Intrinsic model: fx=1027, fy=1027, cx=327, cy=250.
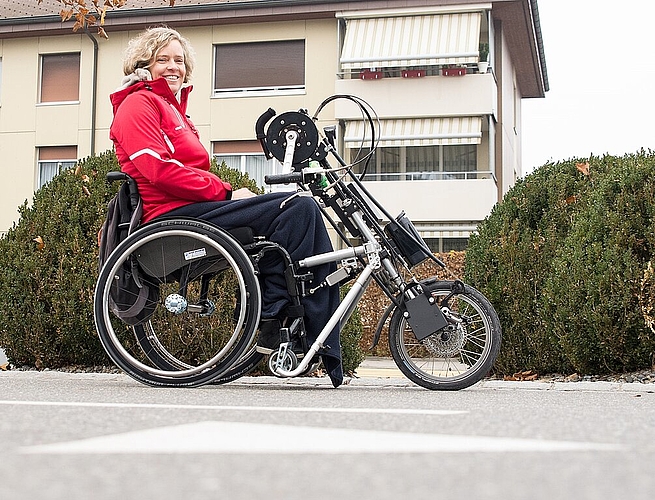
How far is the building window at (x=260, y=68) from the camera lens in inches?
991

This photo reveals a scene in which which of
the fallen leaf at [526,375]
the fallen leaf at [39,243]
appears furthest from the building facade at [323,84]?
the fallen leaf at [39,243]

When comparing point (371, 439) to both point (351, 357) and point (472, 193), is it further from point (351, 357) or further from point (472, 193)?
point (472, 193)

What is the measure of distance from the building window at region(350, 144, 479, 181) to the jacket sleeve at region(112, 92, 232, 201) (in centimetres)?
1968

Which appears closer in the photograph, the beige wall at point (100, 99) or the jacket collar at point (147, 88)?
the jacket collar at point (147, 88)

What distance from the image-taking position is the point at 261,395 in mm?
4438

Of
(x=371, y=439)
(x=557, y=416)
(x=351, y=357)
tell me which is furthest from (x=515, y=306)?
(x=371, y=439)

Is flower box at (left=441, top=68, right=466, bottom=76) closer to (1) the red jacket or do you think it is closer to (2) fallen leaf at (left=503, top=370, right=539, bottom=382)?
(2) fallen leaf at (left=503, top=370, right=539, bottom=382)

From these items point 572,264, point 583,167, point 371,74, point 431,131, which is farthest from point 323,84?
point 572,264

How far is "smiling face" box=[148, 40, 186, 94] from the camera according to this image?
18.0ft

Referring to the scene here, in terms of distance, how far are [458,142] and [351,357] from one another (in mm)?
17690

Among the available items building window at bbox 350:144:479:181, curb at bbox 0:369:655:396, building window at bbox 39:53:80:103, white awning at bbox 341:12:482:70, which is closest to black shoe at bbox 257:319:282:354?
curb at bbox 0:369:655:396

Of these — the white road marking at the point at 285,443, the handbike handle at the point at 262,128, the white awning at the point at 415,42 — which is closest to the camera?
the white road marking at the point at 285,443

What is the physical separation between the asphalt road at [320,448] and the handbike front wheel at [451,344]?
2.29ft

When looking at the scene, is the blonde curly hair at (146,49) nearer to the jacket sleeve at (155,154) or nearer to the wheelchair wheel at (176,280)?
the jacket sleeve at (155,154)
